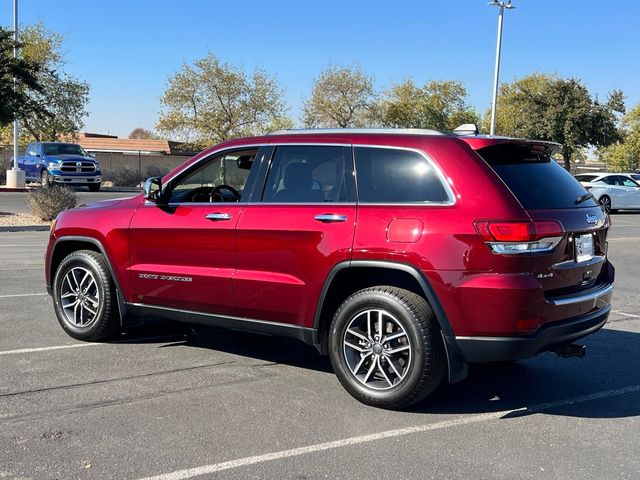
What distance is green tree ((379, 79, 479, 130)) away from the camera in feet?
180

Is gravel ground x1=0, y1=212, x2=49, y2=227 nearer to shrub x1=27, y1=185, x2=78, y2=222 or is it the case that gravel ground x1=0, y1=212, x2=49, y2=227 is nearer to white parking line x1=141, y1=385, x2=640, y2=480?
shrub x1=27, y1=185, x2=78, y2=222

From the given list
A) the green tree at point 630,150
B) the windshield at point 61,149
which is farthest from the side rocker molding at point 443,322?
the green tree at point 630,150

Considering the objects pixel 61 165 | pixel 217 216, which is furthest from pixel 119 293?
pixel 61 165

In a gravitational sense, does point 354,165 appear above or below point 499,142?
below

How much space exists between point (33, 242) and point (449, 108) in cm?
4997

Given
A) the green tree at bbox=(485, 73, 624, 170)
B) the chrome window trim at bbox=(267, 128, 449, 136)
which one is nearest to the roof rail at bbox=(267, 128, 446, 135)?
the chrome window trim at bbox=(267, 128, 449, 136)

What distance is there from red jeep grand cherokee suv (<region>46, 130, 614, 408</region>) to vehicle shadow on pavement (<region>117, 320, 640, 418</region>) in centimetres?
45

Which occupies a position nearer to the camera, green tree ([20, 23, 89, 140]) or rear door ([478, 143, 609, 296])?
rear door ([478, 143, 609, 296])

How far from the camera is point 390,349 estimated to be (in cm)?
446

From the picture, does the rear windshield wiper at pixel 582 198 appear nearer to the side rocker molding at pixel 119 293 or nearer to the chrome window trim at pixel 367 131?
the chrome window trim at pixel 367 131

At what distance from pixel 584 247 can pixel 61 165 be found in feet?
83.6

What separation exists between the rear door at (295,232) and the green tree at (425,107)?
4978 centimetres

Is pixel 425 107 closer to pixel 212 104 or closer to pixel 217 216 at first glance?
pixel 212 104

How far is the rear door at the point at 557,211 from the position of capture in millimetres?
4184
